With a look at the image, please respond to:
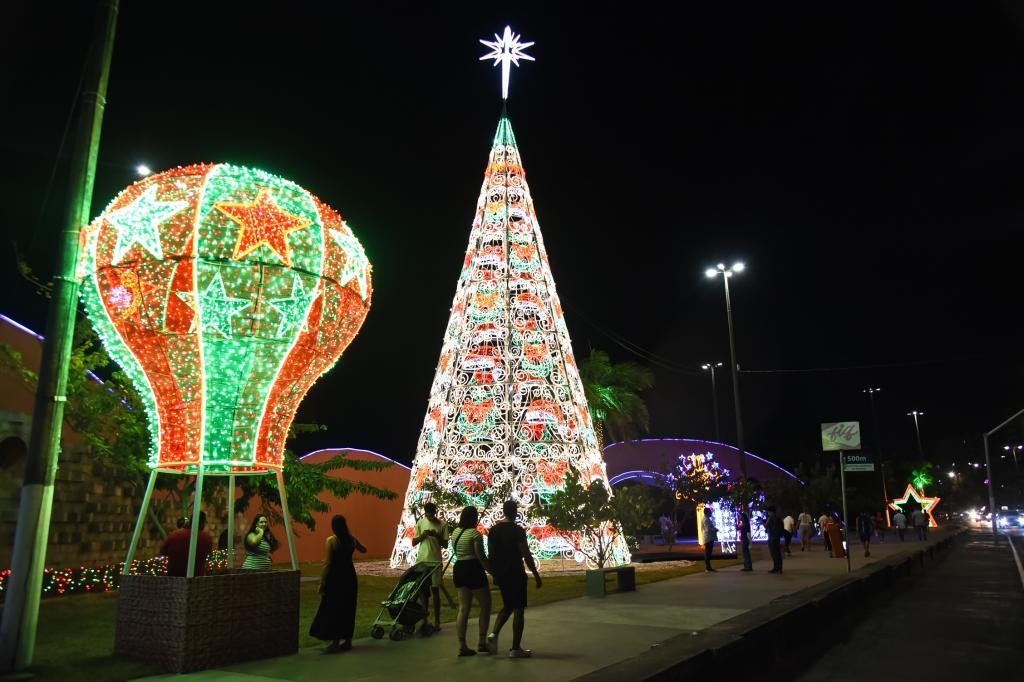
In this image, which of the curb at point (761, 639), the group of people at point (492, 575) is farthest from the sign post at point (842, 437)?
the group of people at point (492, 575)

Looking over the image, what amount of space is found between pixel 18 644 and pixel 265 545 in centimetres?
275

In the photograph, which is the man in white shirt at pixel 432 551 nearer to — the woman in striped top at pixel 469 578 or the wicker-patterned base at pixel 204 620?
the woman in striped top at pixel 469 578

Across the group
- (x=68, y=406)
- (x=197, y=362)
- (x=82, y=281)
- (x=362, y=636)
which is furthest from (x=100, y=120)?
(x=68, y=406)

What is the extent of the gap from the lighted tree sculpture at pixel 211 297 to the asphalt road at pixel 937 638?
6.29m

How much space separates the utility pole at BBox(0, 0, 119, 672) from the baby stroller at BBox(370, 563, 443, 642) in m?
3.44

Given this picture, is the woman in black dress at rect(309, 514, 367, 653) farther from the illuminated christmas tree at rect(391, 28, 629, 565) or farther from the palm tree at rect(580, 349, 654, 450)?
the palm tree at rect(580, 349, 654, 450)

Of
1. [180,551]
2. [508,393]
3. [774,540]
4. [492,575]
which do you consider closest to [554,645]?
[492,575]

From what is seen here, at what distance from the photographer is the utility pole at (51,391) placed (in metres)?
6.58

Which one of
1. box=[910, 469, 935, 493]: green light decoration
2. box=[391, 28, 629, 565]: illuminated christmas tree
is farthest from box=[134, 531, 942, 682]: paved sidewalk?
box=[910, 469, 935, 493]: green light decoration

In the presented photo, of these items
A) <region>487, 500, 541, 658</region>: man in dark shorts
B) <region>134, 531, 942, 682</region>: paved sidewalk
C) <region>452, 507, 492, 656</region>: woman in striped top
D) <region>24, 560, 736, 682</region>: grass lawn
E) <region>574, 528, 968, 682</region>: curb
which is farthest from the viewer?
<region>452, 507, 492, 656</region>: woman in striped top

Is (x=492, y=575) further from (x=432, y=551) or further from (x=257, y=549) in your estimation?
(x=257, y=549)

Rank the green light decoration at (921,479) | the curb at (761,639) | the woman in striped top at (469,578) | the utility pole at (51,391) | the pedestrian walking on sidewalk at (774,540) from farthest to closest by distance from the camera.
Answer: the green light decoration at (921,479)
the pedestrian walking on sidewalk at (774,540)
the woman in striped top at (469,578)
the utility pole at (51,391)
the curb at (761,639)

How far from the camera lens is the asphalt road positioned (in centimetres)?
740

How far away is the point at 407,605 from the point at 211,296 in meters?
4.09
